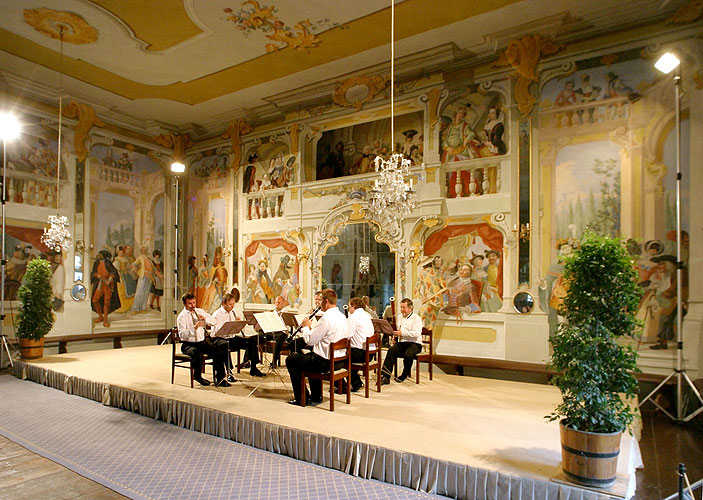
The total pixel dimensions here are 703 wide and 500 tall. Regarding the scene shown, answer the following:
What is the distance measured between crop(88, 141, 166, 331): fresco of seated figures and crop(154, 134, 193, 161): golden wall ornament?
0.49 metres

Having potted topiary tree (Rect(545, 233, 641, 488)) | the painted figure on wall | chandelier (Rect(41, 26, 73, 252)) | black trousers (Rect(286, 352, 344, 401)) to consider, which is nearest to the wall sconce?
black trousers (Rect(286, 352, 344, 401))

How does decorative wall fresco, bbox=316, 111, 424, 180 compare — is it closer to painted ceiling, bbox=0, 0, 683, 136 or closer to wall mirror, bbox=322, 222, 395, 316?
painted ceiling, bbox=0, 0, 683, 136

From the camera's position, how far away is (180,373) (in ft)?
24.5

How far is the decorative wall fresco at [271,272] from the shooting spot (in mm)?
10172

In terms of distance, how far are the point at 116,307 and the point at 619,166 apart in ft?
35.5

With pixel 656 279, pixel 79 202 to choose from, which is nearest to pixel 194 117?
pixel 79 202

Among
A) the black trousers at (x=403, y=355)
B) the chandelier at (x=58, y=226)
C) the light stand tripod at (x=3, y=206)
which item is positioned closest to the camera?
the black trousers at (x=403, y=355)

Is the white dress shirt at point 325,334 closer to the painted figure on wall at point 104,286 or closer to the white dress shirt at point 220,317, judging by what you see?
the white dress shirt at point 220,317

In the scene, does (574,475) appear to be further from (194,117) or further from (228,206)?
(194,117)

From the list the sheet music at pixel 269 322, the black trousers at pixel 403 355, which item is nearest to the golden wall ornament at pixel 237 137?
the sheet music at pixel 269 322

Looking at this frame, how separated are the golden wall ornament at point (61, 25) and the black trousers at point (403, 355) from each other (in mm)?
7316

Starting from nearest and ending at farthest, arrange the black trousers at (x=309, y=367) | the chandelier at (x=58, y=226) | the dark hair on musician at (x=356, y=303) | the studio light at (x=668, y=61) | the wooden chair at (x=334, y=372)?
the wooden chair at (x=334, y=372) → the black trousers at (x=309, y=367) → the studio light at (x=668, y=61) → the dark hair on musician at (x=356, y=303) → the chandelier at (x=58, y=226)

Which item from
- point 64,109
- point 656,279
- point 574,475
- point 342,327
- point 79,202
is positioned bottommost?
point 574,475

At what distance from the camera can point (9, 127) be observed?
322 inches
